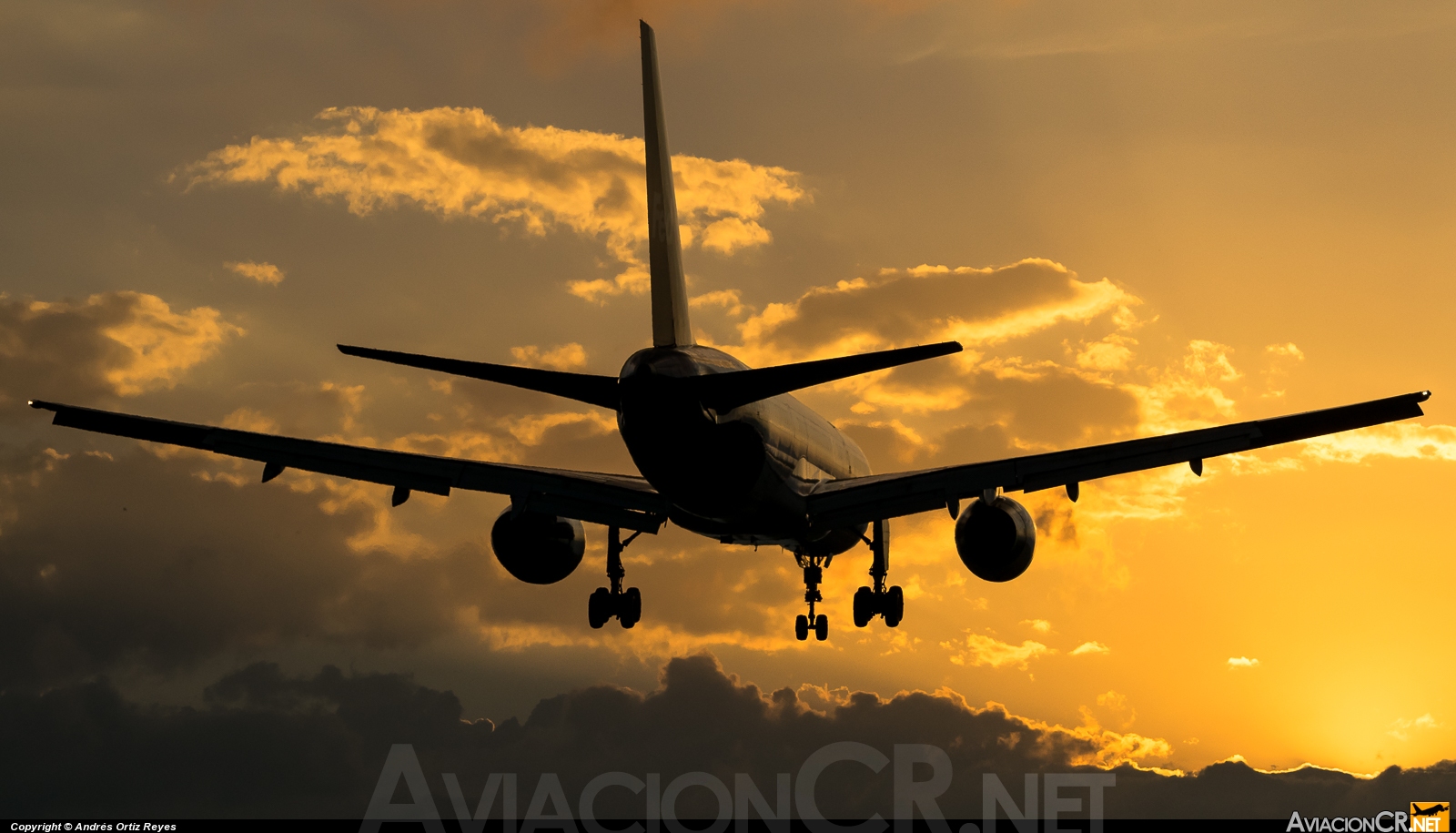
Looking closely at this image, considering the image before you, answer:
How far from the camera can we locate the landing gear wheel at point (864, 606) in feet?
129

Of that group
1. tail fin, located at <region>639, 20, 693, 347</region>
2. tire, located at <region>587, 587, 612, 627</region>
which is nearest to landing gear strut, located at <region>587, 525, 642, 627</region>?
tire, located at <region>587, 587, 612, 627</region>

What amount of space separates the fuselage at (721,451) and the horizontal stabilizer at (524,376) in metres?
0.48

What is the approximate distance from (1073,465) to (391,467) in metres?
16.9

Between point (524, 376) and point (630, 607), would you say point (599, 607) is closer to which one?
point (630, 607)

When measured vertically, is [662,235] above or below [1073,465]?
above

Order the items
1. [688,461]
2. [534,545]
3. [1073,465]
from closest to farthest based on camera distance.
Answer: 1. [688,461]
2. [1073,465]
3. [534,545]

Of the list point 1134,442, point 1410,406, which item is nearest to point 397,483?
point 1134,442

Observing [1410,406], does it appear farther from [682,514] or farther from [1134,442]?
[682,514]

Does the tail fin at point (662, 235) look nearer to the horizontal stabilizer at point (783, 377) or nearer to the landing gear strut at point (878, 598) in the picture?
the horizontal stabilizer at point (783, 377)

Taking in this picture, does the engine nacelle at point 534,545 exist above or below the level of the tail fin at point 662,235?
below

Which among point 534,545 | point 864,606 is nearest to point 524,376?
point 534,545

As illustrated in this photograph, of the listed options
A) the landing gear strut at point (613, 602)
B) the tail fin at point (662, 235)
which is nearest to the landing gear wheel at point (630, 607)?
the landing gear strut at point (613, 602)

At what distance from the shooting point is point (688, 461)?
2936cm

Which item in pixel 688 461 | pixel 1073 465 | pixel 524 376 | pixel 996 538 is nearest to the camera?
pixel 524 376
